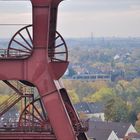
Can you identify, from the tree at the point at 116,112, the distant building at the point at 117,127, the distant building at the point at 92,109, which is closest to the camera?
the distant building at the point at 117,127

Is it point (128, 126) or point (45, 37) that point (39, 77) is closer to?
point (45, 37)

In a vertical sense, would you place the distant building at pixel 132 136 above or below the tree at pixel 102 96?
above

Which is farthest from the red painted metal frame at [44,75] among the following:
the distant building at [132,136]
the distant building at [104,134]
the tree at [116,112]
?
the tree at [116,112]

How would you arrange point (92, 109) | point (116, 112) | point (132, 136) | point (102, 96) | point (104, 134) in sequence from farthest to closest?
point (102, 96) → point (92, 109) → point (116, 112) → point (104, 134) → point (132, 136)

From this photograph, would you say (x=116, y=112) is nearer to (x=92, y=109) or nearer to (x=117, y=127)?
(x=117, y=127)

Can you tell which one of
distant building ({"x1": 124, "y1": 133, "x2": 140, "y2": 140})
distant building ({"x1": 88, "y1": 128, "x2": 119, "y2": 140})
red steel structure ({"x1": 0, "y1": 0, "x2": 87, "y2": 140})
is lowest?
distant building ({"x1": 88, "y1": 128, "x2": 119, "y2": 140})

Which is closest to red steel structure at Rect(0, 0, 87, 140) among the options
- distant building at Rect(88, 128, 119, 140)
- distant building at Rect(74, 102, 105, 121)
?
distant building at Rect(88, 128, 119, 140)

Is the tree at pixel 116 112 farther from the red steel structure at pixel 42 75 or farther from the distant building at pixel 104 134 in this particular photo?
the red steel structure at pixel 42 75

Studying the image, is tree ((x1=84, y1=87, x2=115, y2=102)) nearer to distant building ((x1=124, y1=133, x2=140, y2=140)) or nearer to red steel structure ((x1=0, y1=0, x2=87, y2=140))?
distant building ((x1=124, y1=133, x2=140, y2=140))

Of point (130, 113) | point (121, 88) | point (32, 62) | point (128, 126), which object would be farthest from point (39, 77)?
point (121, 88)

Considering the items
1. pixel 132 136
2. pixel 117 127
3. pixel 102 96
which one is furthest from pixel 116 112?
pixel 102 96

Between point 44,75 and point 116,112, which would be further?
point 116,112
